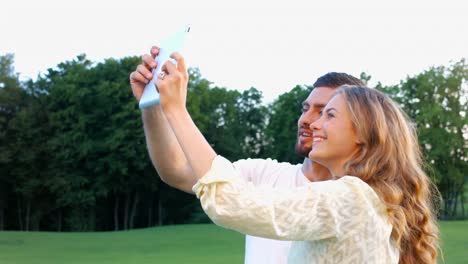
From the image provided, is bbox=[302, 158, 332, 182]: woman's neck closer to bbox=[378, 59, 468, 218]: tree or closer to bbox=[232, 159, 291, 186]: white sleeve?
bbox=[232, 159, 291, 186]: white sleeve

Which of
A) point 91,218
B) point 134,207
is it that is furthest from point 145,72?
point 134,207

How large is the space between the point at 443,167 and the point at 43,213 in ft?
94.4

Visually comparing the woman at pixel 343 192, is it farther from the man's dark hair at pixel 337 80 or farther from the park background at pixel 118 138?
the park background at pixel 118 138

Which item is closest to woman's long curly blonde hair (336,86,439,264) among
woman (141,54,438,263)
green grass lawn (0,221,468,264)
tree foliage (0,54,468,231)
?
woman (141,54,438,263)

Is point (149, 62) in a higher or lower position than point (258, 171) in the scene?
higher

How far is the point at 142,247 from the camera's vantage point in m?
20.2

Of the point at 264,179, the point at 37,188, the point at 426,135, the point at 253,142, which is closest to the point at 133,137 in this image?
the point at 37,188

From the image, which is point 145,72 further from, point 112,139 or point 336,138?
point 112,139

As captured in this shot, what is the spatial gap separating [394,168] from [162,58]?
0.85m

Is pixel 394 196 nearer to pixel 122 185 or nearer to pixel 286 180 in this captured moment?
pixel 286 180

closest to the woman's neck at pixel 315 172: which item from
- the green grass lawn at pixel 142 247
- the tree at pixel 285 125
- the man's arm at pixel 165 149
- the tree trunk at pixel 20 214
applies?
the man's arm at pixel 165 149

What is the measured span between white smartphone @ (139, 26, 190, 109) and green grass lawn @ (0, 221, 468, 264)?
535 inches

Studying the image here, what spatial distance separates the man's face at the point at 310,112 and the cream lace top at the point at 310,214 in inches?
53.4

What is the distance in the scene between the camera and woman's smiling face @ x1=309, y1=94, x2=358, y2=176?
82.2 inches
